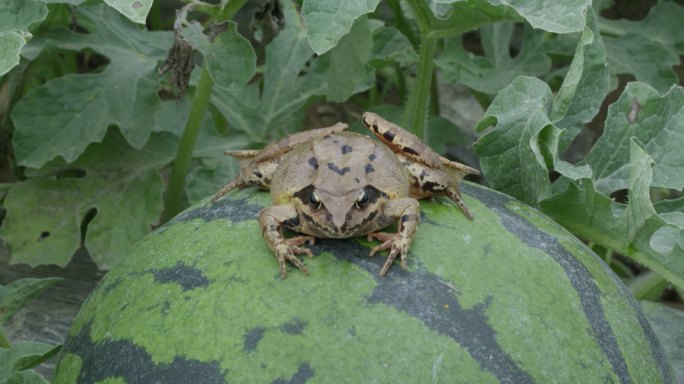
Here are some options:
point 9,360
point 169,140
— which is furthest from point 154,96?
point 9,360

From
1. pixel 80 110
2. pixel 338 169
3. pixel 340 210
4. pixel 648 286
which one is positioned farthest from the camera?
pixel 648 286

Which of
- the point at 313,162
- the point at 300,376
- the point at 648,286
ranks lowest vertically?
the point at 648,286

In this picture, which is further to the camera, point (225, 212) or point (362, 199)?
point (225, 212)

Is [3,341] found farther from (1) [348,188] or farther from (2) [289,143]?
(1) [348,188]

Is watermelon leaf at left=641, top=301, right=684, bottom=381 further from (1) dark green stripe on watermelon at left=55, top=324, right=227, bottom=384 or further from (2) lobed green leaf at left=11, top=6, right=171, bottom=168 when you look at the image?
(2) lobed green leaf at left=11, top=6, right=171, bottom=168

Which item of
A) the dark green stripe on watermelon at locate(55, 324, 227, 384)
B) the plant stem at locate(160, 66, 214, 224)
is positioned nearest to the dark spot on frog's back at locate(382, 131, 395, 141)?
the dark green stripe on watermelon at locate(55, 324, 227, 384)

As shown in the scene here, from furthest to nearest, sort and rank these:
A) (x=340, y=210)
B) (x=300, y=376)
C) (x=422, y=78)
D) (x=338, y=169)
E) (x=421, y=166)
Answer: (x=422, y=78), (x=421, y=166), (x=338, y=169), (x=340, y=210), (x=300, y=376)

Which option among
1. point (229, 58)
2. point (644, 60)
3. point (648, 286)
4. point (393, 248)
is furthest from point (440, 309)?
point (644, 60)
